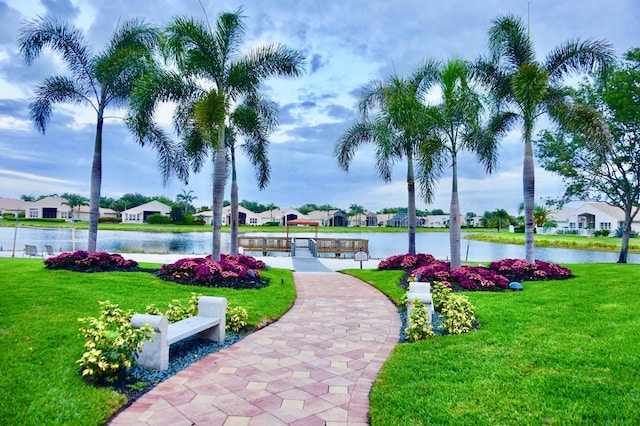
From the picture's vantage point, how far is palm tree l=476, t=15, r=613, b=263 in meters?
10.2

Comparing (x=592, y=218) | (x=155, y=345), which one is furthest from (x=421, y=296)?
(x=592, y=218)

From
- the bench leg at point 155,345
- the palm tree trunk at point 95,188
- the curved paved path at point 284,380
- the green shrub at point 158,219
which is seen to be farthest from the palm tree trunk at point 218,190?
the green shrub at point 158,219

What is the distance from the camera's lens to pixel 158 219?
65562mm

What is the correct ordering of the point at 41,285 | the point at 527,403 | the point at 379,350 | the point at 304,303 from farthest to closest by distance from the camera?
1. the point at 304,303
2. the point at 41,285
3. the point at 379,350
4. the point at 527,403

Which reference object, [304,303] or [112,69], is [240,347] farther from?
[112,69]

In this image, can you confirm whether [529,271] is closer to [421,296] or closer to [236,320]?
[421,296]

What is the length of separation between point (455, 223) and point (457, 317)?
487cm

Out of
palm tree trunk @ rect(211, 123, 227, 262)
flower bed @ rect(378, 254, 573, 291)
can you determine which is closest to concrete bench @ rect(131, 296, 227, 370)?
palm tree trunk @ rect(211, 123, 227, 262)

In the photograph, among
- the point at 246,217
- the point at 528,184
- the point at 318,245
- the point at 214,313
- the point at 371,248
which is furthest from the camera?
the point at 246,217

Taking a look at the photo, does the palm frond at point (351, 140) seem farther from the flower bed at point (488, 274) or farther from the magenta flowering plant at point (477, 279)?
the magenta flowering plant at point (477, 279)

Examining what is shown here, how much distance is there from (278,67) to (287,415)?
9.90 metres

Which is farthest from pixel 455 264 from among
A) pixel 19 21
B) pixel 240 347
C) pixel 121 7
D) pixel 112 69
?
pixel 19 21

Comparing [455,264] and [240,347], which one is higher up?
[455,264]

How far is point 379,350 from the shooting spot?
4777 millimetres
